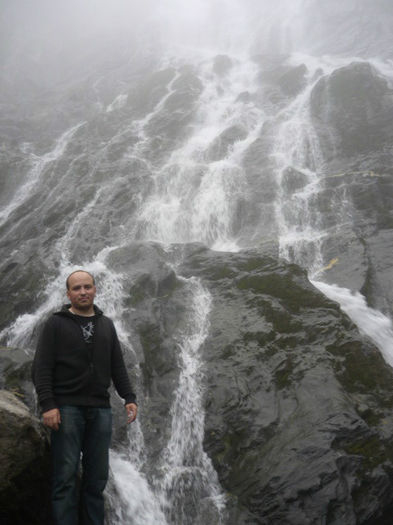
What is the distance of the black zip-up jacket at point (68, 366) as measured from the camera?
3.84m

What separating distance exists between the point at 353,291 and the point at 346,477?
553 centimetres

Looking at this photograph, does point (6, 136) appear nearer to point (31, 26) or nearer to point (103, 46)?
point (103, 46)

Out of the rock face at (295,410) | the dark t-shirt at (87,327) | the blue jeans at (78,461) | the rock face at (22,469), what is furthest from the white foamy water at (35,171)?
the blue jeans at (78,461)

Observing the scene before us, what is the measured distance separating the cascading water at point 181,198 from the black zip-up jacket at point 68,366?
8.69ft

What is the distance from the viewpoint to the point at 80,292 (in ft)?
13.8

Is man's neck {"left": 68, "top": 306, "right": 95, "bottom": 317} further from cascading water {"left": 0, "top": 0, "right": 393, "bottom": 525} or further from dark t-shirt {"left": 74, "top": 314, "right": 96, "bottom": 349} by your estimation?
cascading water {"left": 0, "top": 0, "right": 393, "bottom": 525}

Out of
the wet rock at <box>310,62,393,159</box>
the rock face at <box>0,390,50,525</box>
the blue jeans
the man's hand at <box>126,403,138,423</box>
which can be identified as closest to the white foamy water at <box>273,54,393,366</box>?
the wet rock at <box>310,62,393,159</box>

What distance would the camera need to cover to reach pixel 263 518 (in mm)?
5441

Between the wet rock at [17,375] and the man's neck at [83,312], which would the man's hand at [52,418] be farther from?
the wet rock at [17,375]

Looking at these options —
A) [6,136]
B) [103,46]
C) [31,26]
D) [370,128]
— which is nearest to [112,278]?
[370,128]

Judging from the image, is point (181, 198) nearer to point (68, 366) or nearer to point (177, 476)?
point (177, 476)

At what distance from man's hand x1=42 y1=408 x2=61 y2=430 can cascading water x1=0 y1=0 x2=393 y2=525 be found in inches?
104

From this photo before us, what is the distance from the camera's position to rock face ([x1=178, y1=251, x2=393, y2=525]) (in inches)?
215

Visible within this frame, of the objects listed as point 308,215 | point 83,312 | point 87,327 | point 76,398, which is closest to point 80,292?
point 83,312
